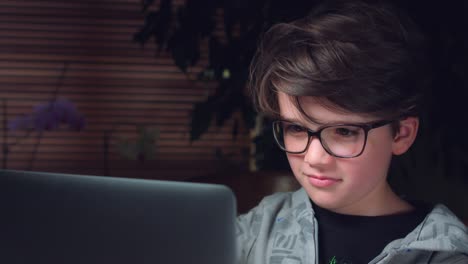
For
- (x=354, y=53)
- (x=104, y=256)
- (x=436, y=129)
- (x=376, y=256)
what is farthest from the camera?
(x=436, y=129)

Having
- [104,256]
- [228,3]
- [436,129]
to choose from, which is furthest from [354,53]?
[436,129]

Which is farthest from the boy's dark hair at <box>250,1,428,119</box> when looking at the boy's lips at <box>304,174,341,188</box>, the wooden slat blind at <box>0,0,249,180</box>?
the wooden slat blind at <box>0,0,249,180</box>

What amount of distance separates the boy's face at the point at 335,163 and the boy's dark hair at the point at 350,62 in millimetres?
19

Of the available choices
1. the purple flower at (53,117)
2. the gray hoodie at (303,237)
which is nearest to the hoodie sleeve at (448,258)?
the gray hoodie at (303,237)

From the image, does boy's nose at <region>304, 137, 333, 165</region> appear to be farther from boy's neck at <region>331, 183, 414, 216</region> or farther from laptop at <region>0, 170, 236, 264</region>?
laptop at <region>0, 170, 236, 264</region>

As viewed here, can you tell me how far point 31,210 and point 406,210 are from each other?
2.31 feet

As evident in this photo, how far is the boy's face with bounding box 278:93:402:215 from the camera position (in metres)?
0.88

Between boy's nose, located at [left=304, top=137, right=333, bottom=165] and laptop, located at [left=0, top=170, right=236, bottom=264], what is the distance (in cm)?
35

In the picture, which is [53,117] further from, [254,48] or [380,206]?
[380,206]

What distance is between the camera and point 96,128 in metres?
2.90

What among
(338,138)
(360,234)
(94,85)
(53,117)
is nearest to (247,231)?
(360,234)

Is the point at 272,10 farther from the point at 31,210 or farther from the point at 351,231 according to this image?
the point at 31,210

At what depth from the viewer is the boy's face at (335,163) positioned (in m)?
0.88

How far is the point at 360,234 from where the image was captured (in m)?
1.03
